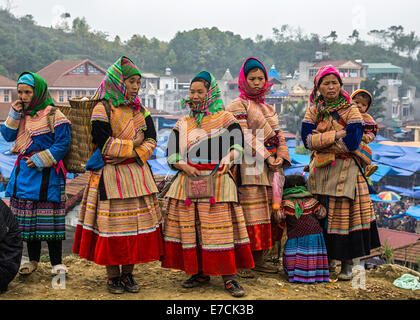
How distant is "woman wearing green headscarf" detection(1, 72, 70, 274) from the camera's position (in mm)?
4293

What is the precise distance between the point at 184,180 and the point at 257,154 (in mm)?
791

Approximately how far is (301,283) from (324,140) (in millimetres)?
1358

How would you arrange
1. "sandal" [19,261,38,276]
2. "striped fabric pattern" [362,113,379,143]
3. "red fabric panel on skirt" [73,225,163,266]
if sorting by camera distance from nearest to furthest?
"red fabric panel on skirt" [73,225,163,266] < "sandal" [19,261,38,276] < "striped fabric pattern" [362,113,379,143]

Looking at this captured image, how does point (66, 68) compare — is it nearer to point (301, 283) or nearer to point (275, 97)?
point (275, 97)

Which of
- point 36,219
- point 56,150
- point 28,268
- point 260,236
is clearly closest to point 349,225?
point 260,236

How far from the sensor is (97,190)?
4.07m

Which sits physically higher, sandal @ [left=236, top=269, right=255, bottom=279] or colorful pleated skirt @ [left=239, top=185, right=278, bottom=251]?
colorful pleated skirt @ [left=239, top=185, right=278, bottom=251]

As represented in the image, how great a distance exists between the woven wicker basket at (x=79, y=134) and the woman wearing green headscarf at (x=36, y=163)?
0.22 ft

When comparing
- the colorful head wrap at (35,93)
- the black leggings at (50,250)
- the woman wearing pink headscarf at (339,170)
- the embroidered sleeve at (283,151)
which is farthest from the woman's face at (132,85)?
the woman wearing pink headscarf at (339,170)

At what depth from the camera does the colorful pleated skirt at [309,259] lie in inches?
178

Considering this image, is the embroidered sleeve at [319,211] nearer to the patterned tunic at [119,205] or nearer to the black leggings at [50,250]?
the patterned tunic at [119,205]

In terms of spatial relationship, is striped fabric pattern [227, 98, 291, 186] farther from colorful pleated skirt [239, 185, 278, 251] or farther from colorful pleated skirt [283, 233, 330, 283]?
colorful pleated skirt [283, 233, 330, 283]

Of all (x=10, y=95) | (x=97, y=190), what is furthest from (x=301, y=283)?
(x=10, y=95)

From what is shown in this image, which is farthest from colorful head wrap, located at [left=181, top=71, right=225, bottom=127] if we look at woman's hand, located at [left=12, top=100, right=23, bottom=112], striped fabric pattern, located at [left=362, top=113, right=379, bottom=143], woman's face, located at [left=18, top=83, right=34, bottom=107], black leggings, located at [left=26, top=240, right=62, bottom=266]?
black leggings, located at [left=26, top=240, right=62, bottom=266]
